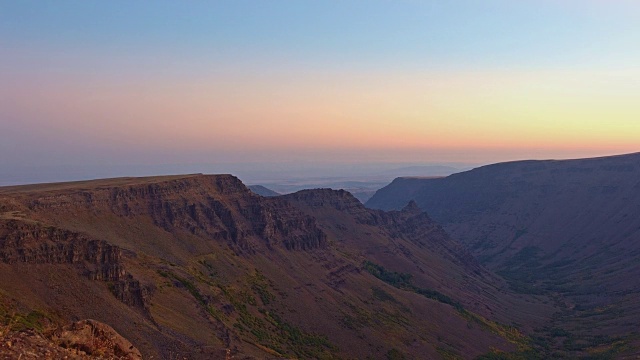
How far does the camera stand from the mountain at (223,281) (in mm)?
58688

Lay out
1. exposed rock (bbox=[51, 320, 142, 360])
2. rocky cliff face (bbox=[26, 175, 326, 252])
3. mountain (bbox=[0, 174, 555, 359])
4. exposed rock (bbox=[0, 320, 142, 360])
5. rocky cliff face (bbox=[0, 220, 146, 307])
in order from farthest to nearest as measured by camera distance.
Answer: rocky cliff face (bbox=[26, 175, 326, 252]) → rocky cliff face (bbox=[0, 220, 146, 307]) → mountain (bbox=[0, 174, 555, 359]) → exposed rock (bbox=[51, 320, 142, 360]) → exposed rock (bbox=[0, 320, 142, 360])

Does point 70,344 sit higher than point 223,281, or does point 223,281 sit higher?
point 70,344

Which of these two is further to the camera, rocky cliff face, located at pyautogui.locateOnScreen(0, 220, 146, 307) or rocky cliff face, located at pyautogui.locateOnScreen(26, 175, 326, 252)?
rocky cliff face, located at pyautogui.locateOnScreen(26, 175, 326, 252)

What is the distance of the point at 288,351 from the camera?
3007 inches

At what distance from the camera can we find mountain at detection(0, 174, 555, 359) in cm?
5869

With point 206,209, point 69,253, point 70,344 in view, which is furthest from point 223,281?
point 70,344

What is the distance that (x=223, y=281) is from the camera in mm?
90062

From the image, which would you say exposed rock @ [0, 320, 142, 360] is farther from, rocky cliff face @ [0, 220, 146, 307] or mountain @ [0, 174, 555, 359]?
rocky cliff face @ [0, 220, 146, 307]

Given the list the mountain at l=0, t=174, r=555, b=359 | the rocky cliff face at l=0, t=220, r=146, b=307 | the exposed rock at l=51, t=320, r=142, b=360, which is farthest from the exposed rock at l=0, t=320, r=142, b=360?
the rocky cliff face at l=0, t=220, r=146, b=307

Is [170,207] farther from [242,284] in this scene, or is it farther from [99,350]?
[99,350]

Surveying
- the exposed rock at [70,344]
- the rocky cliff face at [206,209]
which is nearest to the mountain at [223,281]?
the rocky cliff face at [206,209]

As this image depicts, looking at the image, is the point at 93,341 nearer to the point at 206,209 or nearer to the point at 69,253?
the point at 69,253

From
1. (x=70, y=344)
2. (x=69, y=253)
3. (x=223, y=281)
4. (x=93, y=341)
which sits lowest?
(x=223, y=281)

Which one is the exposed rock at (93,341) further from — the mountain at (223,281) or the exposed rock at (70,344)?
the mountain at (223,281)
